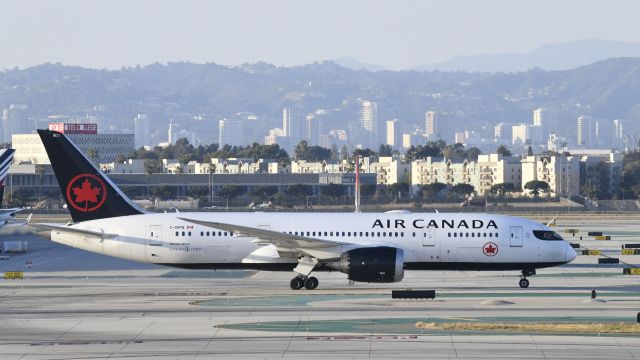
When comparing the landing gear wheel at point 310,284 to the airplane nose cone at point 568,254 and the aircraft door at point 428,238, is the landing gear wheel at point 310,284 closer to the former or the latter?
the aircraft door at point 428,238

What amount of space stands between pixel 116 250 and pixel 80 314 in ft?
35.6

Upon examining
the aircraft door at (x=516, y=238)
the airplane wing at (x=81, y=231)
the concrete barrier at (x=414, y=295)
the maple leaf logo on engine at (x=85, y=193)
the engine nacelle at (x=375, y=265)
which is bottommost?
the concrete barrier at (x=414, y=295)

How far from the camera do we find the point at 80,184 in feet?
209

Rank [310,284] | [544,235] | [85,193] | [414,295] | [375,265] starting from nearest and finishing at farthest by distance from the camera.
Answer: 1. [414,295]
2. [375,265]
3. [310,284]
4. [85,193]
5. [544,235]

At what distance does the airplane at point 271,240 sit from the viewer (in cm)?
6303

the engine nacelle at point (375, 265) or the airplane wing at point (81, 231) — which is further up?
the airplane wing at point (81, 231)

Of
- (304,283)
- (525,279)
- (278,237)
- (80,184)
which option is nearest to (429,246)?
(525,279)

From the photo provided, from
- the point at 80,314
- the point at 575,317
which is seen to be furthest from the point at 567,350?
the point at 80,314

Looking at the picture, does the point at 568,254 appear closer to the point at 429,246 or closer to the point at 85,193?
the point at 429,246

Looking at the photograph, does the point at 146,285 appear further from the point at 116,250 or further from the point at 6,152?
the point at 6,152

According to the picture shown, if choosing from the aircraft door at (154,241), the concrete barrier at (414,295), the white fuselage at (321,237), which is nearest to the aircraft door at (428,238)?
the white fuselage at (321,237)

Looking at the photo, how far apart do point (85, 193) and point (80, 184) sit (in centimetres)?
51

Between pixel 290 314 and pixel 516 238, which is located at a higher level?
pixel 516 238

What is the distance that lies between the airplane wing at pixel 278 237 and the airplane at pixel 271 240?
0.86 ft
